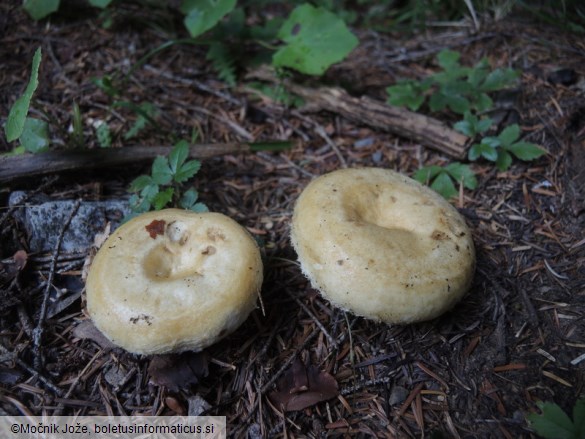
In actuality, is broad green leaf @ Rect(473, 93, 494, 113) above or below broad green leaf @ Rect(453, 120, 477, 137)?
above

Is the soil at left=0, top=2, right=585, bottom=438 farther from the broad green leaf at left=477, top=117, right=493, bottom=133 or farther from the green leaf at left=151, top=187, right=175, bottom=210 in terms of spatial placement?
the green leaf at left=151, top=187, right=175, bottom=210

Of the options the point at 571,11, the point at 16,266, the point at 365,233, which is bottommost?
the point at 16,266

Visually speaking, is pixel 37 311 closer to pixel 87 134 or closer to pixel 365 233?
pixel 87 134

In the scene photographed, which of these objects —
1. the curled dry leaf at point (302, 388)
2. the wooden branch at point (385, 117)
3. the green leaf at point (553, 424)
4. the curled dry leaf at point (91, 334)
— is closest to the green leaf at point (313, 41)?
the wooden branch at point (385, 117)

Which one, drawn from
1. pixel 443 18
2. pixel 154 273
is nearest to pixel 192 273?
pixel 154 273

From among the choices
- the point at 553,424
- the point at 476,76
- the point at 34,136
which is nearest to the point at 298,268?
the point at 553,424

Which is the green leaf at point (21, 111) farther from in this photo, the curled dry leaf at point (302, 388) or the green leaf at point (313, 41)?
the curled dry leaf at point (302, 388)

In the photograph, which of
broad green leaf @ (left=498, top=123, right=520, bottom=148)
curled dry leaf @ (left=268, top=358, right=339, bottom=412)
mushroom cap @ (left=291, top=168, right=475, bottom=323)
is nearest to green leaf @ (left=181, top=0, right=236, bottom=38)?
mushroom cap @ (left=291, top=168, right=475, bottom=323)
